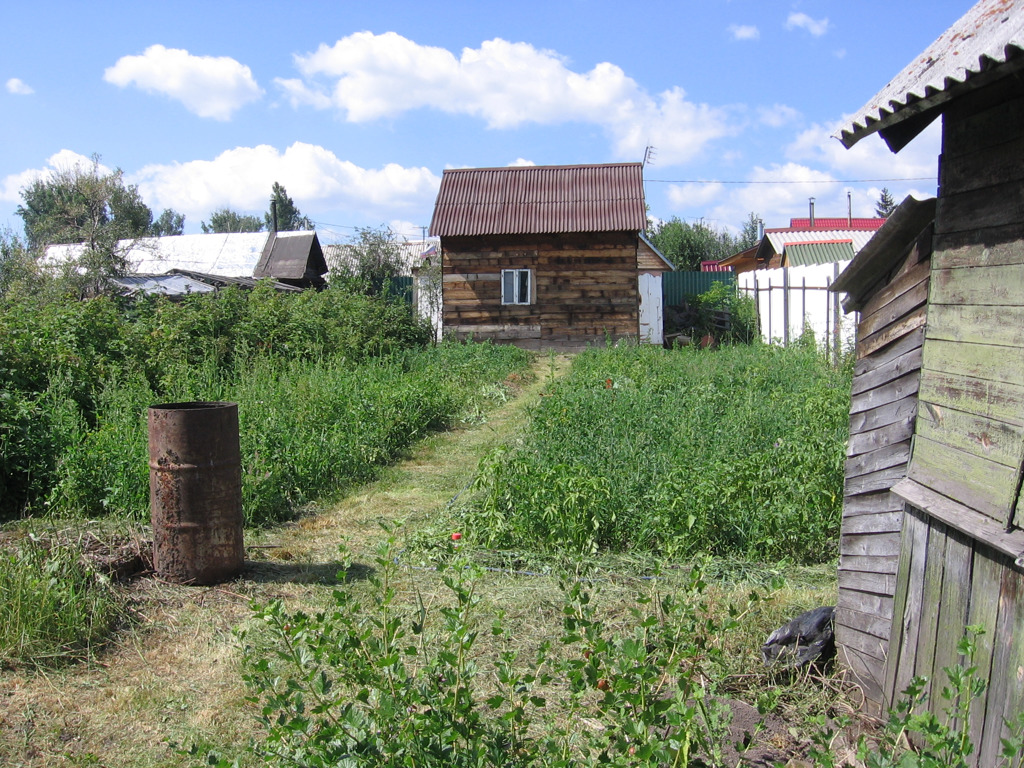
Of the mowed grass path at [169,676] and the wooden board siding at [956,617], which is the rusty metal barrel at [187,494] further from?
the wooden board siding at [956,617]

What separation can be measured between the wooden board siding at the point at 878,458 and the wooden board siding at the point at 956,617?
16 cm

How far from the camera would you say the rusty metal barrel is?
192 inches

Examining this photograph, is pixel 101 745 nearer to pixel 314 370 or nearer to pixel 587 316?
pixel 314 370

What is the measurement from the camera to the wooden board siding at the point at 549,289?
18516 mm

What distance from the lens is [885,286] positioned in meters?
3.47

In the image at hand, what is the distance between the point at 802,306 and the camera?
16719 mm

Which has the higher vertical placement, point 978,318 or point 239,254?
point 239,254

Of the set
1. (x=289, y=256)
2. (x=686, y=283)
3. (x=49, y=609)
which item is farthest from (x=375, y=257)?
(x=49, y=609)

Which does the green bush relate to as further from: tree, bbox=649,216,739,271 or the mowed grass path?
tree, bbox=649,216,739,271

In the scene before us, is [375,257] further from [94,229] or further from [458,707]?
[458,707]

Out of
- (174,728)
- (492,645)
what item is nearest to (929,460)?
(492,645)

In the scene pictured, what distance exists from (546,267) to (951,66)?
53.4ft

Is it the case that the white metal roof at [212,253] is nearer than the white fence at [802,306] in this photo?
No

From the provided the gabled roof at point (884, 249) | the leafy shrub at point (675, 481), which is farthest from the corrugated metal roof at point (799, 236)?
the gabled roof at point (884, 249)
